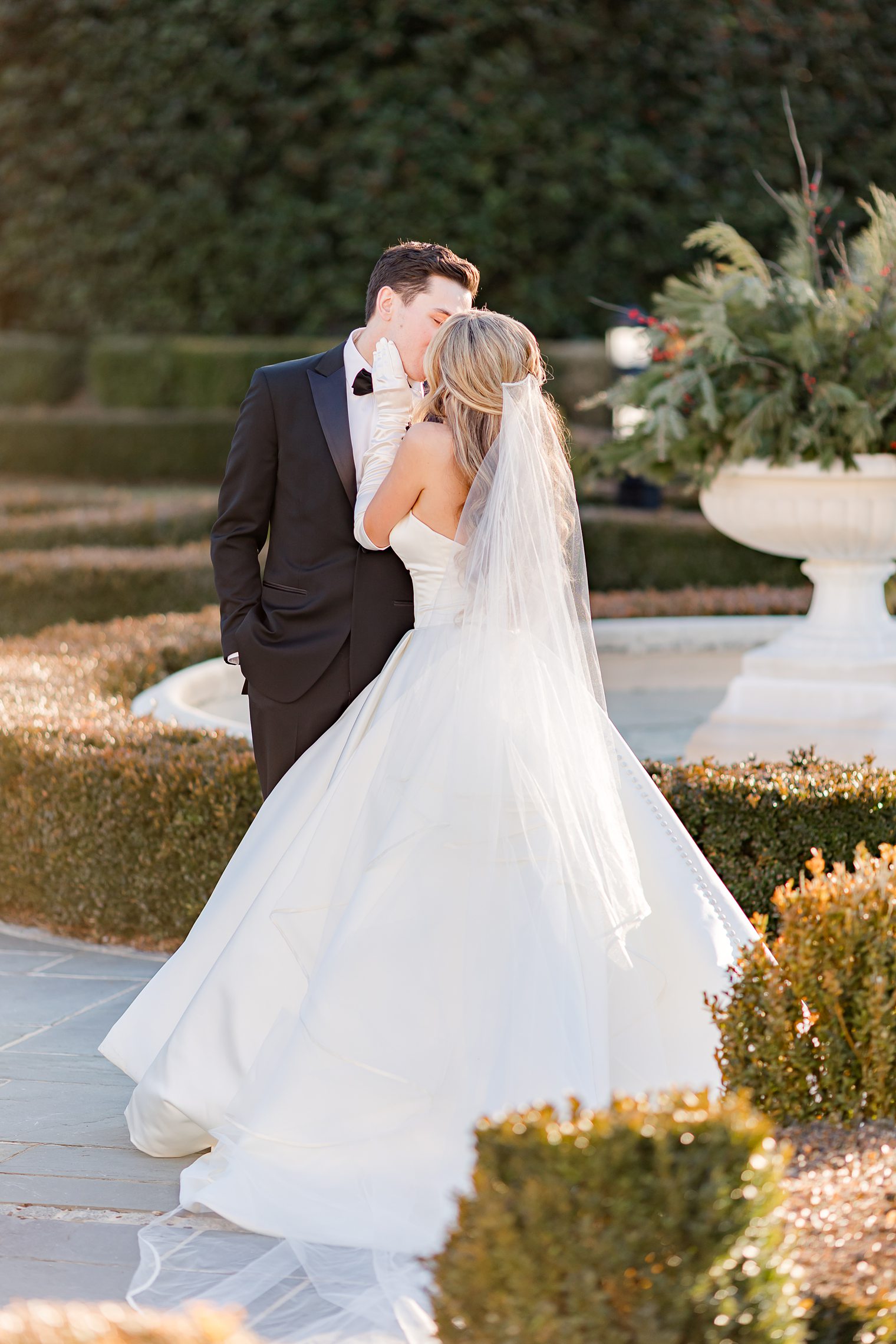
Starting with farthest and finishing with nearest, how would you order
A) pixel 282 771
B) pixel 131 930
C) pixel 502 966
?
pixel 131 930, pixel 282 771, pixel 502 966

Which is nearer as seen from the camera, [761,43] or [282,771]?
[282,771]

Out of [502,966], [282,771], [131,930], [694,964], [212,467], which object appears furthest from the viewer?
[212,467]

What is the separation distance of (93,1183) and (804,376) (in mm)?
4108

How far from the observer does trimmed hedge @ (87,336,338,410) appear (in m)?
20.5

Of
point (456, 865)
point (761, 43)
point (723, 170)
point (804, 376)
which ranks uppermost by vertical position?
point (761, 43)

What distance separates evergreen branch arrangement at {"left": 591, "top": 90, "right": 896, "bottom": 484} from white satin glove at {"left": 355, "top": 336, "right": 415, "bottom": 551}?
2714mm

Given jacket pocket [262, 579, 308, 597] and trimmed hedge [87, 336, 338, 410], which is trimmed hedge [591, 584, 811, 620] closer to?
jacket pocket [262, 579, 308, 597]

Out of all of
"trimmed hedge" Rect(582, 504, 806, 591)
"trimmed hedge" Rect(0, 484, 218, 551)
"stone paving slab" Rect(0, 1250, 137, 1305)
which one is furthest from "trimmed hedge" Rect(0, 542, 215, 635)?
"stone paving slab" Rect(0, 1250, 137, 1305)

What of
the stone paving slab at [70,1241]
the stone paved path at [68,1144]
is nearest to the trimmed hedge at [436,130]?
the stone paved path at [68,1144]

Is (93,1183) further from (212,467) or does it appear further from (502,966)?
(212,467)

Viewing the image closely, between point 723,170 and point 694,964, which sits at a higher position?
point 723,170

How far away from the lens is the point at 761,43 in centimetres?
2112

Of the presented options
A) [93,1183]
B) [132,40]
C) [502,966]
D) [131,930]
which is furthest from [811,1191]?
[132,40]

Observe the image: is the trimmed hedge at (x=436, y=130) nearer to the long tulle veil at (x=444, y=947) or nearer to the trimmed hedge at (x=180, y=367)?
the trimmed hedge at (x=180, y=367)
